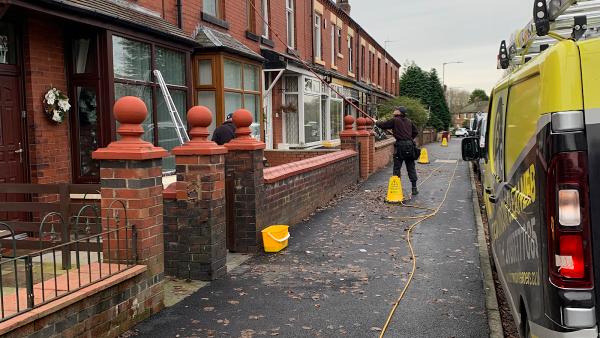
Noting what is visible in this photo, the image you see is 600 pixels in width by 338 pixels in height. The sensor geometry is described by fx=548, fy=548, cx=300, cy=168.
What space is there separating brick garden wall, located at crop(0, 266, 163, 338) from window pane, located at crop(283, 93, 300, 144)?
525 inches

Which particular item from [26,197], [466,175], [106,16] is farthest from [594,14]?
[466,175]

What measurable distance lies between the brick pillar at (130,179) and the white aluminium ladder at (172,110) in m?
4.65

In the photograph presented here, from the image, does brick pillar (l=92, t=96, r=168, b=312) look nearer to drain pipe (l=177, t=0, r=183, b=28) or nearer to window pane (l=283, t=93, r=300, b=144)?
drain pipe (l=177, t=0, r=183, b=28)

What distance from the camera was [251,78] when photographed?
13.3 m

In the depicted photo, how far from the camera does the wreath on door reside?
24.8ft

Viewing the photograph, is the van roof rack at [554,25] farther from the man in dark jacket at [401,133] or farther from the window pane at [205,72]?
the window pane at [205,72]

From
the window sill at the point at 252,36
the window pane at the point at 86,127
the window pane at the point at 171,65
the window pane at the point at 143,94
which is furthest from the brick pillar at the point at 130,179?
the window sill at the point at 252,36

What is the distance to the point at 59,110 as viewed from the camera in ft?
25.2

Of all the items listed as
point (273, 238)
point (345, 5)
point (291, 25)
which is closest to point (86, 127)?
point (273, 238)

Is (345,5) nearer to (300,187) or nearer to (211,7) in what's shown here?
(211,7)

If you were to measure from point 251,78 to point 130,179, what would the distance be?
8.80 metres

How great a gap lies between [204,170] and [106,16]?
3.35 m

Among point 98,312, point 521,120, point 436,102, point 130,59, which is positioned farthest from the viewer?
point 436,102

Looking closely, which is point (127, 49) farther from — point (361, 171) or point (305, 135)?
point (305, 135)
